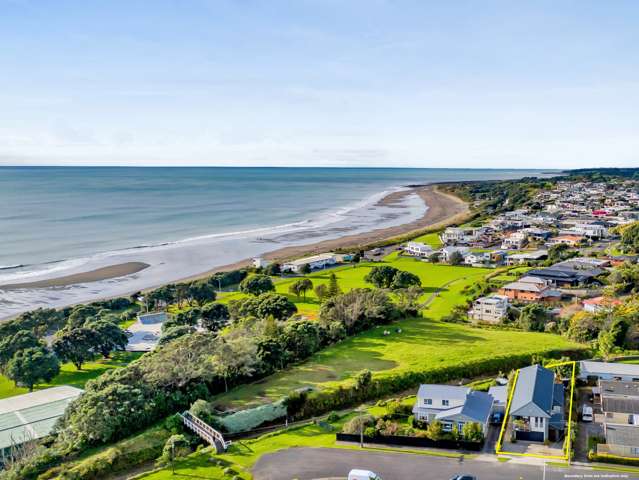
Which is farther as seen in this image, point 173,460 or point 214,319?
point 214,319

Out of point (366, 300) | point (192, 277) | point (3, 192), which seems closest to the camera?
point (366, 300)

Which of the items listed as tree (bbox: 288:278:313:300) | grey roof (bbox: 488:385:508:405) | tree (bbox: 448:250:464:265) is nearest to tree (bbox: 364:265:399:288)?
tree (bbox: 288:278:313:300)

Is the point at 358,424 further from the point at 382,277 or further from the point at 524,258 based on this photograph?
the point at 524,258

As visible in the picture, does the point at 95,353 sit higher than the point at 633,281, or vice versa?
the point at 633,281

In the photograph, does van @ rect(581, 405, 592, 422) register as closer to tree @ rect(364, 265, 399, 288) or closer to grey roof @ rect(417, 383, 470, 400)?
grey roof @ rect(417, 383, 470, 400)

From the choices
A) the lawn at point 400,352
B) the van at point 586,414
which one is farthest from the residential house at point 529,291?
the van at point 586,414

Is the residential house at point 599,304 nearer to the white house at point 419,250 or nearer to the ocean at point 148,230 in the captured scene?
the white house at point 419,250

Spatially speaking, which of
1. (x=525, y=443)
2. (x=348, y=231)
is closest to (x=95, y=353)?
(x=525, y=443)

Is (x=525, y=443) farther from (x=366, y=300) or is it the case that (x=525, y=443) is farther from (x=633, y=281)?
(x=633, y=281)
